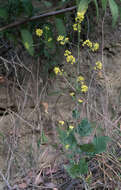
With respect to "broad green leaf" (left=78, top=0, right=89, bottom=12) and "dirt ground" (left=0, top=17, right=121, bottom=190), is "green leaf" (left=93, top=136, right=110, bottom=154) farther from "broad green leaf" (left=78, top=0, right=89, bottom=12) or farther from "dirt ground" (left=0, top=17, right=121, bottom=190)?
"broad green leaf" (left=78, top=0, right=89, bottom=12)

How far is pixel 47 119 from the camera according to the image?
1.97m

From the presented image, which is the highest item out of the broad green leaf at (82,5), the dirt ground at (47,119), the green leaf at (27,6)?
the broad green leaf at (82,5)

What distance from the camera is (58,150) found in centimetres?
179

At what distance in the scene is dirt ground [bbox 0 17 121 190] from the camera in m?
1.57

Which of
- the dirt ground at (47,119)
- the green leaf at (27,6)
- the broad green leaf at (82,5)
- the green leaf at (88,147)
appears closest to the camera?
the green leaf at (27,6)

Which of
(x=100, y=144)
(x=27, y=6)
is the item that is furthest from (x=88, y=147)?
(x=27, y=6)

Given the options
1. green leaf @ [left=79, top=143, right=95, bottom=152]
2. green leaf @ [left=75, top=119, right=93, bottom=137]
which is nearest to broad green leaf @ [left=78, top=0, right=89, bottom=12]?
green leaf @ [left=75, top=119, right=93, bottom=137]

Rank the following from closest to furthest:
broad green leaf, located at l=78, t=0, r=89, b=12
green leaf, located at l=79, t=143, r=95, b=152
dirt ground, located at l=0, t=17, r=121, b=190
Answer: green leaf, located at l=79, t=143, r=95, b=152 < broad green leaf, located at l=78, t=0, r=89, b=12 < dirt ground, located at l=0, t=17, r=121, b=190

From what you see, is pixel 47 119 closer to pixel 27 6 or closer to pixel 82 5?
pixel 82 5

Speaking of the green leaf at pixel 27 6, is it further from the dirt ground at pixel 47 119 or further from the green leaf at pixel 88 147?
the dirt ground at pixel 47 119

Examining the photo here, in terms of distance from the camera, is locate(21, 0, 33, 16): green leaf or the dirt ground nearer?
locate(21, 0, 33, 16): green leaf

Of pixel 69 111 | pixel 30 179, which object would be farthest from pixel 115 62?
pixel 30 179

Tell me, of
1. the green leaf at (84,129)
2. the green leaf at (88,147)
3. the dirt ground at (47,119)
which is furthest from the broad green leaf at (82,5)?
the green leaf at (88,147)

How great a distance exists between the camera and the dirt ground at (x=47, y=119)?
1571 millimetres
